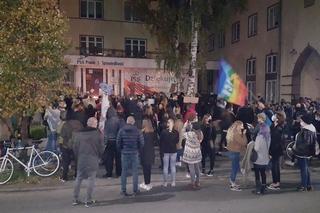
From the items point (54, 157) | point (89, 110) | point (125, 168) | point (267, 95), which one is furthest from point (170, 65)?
point (125, 168)

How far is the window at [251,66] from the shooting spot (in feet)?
98.2

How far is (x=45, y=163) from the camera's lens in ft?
36.2

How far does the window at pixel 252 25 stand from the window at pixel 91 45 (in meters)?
11.9

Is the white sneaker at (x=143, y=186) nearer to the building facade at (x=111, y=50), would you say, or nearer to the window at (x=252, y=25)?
the building facade at (x=111, y=50)

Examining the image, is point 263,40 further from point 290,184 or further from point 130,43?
point 290,184

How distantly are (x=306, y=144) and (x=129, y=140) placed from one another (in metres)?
4.07

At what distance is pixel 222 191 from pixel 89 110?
234 inches

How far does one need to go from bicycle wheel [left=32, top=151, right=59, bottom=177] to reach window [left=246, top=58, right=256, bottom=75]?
2134 cm

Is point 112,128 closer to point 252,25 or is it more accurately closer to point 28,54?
point 28,54

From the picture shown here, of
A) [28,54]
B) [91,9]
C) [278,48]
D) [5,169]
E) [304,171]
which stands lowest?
[5,169]

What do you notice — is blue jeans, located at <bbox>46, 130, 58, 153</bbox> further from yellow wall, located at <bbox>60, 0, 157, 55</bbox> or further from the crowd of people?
yellow wall, located at <bbox>60, 0, 157, 55</bbox>

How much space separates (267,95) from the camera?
90.7ft

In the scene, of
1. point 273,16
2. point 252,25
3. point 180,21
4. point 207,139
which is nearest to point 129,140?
point 207,139

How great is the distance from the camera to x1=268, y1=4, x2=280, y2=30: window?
86.2 feet
